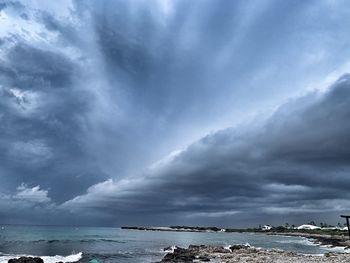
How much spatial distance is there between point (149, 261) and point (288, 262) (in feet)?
66.9

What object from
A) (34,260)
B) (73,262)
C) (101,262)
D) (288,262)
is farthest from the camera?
(101,262)

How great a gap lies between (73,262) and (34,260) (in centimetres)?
1104

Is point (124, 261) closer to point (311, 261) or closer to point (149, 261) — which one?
point (149, 261)

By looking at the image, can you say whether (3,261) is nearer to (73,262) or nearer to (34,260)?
(73,262)

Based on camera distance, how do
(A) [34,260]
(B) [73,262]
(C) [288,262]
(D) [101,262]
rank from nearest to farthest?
1. (A) [34,260]
2. (C) [288,262]
3. (B) [73,262]
4. (D) [101,262]

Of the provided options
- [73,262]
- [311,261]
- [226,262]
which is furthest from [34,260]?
[311,261]

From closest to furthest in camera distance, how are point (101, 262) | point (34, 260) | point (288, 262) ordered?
1. point (34, 260)
2. point (288, 262)
3. point (101, 262)

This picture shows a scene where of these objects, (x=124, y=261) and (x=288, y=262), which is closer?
(x=288, y=262)

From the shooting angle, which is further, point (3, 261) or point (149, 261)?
point (149, 261)

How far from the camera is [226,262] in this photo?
1927 inches

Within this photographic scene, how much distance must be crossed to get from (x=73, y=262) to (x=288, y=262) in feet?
92.9

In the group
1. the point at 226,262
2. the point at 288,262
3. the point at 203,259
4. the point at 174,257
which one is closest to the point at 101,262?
the point at 174,257

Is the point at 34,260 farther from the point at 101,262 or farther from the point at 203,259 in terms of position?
the point at 203,259

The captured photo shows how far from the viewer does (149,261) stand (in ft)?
188
